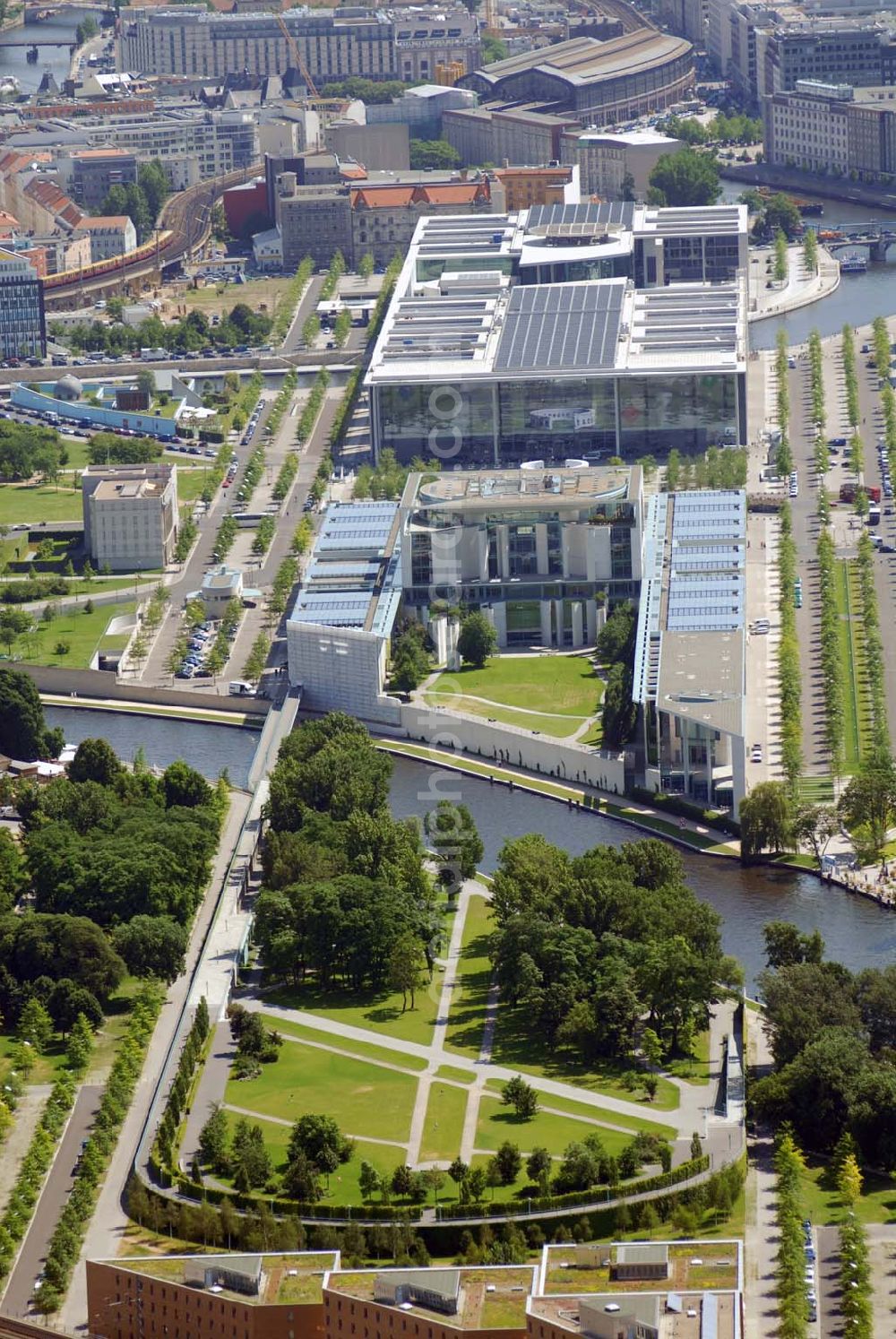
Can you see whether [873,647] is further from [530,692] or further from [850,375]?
[850,375]

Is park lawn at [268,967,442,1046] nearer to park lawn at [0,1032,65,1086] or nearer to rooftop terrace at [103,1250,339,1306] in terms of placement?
park lawn at [0,1032,65,1086]

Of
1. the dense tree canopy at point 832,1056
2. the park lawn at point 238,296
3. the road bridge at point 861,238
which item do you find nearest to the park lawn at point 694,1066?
the dense tree canopy at point 832,1056

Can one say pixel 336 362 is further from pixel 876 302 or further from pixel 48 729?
pixel 48 729

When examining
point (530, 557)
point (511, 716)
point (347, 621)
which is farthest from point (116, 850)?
point (530, 557)

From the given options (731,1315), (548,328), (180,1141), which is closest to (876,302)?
(548,328)

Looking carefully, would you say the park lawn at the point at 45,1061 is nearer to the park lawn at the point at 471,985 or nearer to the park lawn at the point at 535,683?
the park lawn at the point at 471,985

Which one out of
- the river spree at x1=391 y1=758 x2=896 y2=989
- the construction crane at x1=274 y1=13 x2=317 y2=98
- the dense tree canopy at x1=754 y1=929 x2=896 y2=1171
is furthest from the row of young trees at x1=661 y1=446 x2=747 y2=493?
the construction crane at x1=274 y1=13 x2=317 y2=98
